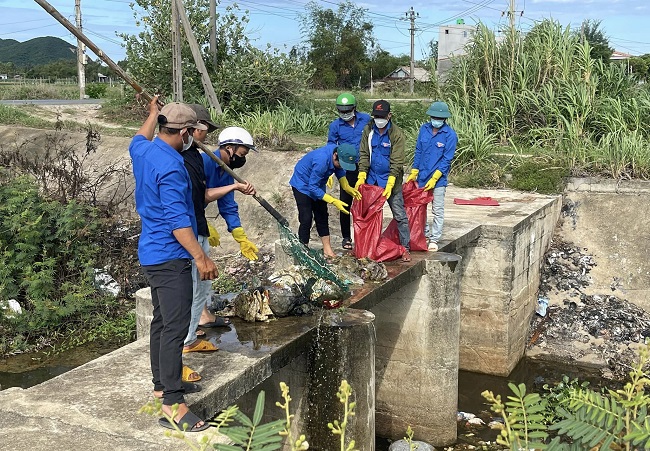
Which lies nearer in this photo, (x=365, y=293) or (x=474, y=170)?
(x=365, y=293)

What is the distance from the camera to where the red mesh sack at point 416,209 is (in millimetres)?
6805

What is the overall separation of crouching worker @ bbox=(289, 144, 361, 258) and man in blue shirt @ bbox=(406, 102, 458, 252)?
2.55 ft

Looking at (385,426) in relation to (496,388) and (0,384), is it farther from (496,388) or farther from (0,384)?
(0,384)

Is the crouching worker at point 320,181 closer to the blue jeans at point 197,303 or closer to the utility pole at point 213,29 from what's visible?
the blue jeans at point 197,303

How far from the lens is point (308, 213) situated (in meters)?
6.55

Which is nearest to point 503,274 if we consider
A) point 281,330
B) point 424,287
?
point 424,287

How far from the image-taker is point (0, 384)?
23.4 ft

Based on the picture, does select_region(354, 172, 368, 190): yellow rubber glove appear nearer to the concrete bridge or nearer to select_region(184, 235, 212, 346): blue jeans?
the concrete bridge

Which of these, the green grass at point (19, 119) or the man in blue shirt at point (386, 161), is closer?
the man in blue shirt at point (386, 161)

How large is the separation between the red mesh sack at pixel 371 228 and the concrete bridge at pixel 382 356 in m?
0.17

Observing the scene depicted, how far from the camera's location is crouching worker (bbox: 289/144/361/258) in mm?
6082

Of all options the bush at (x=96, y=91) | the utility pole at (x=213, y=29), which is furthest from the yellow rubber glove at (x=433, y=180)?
the bush at (x=96, y=91)

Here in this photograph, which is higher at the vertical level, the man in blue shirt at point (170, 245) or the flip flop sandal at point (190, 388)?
the man in blue shirt at point (170, 245)

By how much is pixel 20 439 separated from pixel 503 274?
6.26 m
